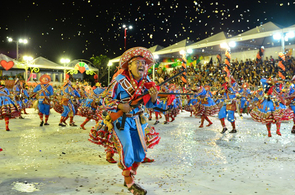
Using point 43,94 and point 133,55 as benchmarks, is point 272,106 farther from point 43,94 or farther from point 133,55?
point 43,94

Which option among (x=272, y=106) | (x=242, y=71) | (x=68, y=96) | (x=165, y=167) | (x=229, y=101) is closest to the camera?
(x=165, y=167)

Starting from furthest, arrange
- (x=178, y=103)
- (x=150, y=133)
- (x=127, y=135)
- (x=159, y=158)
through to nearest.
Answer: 1. (x=178, y=103)
2. (x=159, y=158)
3. (x=150, y=133)
4. (x=127, y=135)

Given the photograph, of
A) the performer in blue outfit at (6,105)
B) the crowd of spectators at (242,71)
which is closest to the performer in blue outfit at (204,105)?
the crowd of spectators at (242,71)

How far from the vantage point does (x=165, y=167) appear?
5371mm

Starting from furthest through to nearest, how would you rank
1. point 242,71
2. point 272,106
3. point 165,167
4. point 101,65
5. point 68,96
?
point 101,65
point 242,71
point 68,96
point 272,106
point 165,167

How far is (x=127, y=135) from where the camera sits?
3.96 metres

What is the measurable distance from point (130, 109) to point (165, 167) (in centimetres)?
187

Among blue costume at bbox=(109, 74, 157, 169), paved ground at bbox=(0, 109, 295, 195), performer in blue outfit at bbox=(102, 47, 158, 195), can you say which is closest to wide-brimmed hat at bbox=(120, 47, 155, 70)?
performer in blue outfit at bbox=(102, 47, 158, 195)

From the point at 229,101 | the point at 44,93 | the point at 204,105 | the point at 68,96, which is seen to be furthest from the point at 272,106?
the point at 44,93

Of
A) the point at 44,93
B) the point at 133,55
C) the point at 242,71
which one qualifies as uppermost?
the point at 242,71

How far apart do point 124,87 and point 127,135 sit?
2.14ft

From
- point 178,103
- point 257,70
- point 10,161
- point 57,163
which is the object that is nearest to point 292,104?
point 178,103

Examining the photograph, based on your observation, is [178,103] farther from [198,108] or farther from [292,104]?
[292,104]

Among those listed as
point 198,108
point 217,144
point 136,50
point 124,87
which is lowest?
point 217,144
